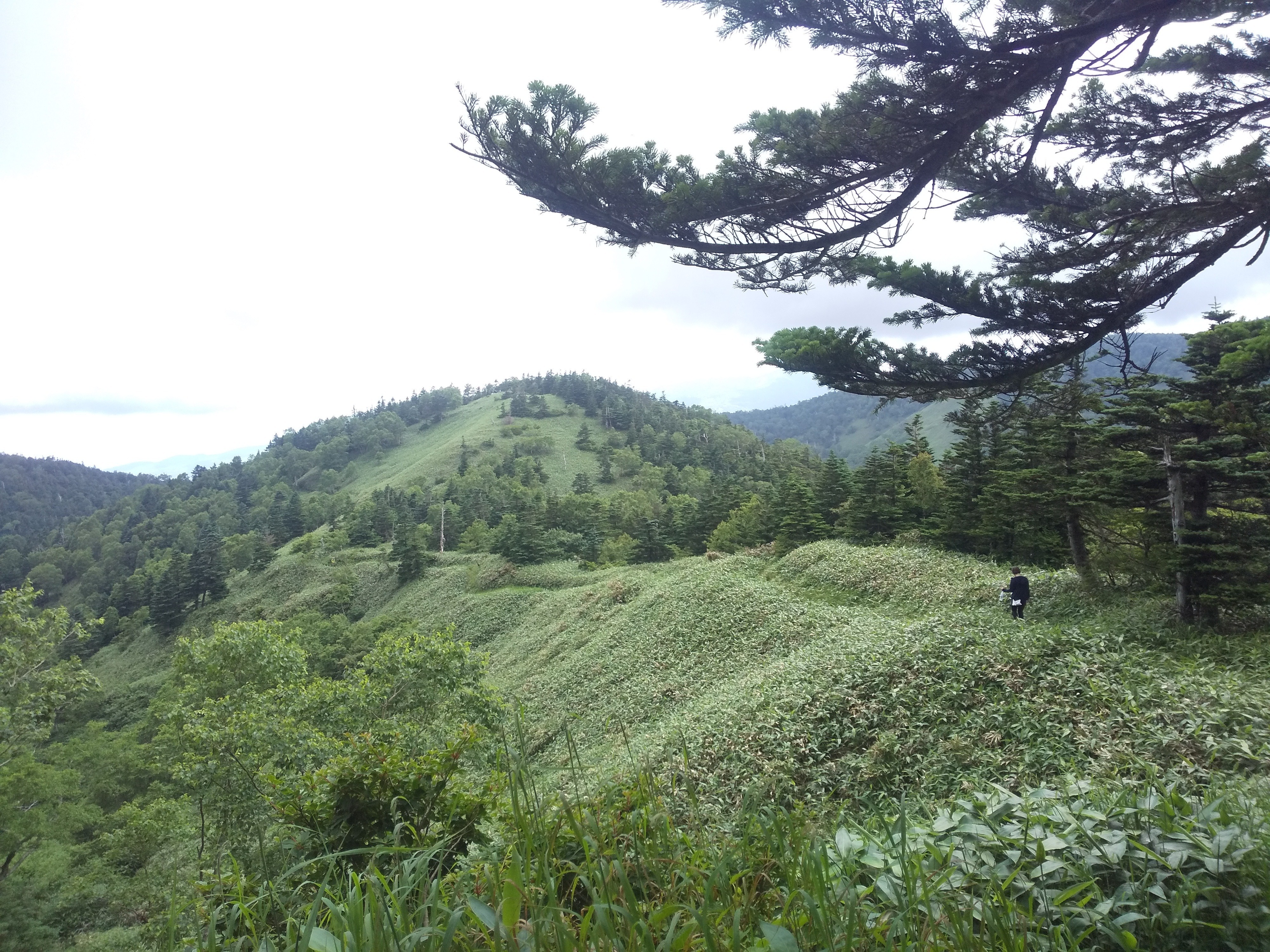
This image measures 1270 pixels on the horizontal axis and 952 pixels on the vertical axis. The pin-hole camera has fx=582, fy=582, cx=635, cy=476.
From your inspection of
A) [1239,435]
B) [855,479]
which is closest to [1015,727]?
[1239,435]

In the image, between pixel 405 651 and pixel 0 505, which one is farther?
pixel 0 505

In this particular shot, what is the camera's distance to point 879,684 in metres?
9.48

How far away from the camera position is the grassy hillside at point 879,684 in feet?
21.3

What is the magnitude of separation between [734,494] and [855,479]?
15027 millimetres

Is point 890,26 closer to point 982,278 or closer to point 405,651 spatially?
point 982,278

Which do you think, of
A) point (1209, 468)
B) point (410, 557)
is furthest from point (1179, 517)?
point (410, 557)

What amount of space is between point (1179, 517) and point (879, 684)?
6.04 metres

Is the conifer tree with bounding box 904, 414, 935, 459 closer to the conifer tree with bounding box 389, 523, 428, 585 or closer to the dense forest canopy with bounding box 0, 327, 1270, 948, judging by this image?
the dense forest canopy with bounding box 0, 327, 1270, 948

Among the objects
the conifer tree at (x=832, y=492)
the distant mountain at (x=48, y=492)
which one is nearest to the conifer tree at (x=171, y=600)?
the conifer tree at (x=832, y=492)

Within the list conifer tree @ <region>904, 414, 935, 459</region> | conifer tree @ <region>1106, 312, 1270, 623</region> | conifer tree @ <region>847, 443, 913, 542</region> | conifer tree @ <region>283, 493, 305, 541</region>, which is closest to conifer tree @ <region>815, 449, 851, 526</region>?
conifer tree @ <region>847, 443, 913, 542</region>

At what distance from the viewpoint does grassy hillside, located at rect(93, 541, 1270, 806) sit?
21.3ft

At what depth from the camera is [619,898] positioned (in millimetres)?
1972

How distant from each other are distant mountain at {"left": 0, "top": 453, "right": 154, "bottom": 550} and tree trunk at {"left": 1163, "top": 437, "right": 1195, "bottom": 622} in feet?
522

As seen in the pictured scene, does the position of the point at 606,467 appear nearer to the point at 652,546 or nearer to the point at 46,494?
the point at 652,546
